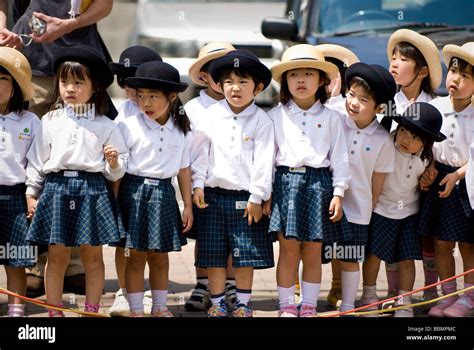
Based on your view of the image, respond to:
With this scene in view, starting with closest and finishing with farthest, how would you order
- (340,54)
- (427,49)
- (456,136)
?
(456,136) < (427,49) < (340,54)

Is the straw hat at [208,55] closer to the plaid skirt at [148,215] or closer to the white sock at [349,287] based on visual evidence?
the plaid skirt at [148,215]

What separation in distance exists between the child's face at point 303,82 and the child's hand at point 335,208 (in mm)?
617

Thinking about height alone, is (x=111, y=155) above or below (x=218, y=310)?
above

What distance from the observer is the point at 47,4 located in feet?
24.5

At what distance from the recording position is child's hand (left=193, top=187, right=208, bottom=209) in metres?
6.88

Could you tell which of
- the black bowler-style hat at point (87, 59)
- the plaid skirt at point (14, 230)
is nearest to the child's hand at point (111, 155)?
the black bowler-style hat at point (87, 59)

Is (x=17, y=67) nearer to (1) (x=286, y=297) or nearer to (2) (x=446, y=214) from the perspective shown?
(1) (x=286, y=297)

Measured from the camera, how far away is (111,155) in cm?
663

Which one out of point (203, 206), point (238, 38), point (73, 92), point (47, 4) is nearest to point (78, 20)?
point (47, 4)

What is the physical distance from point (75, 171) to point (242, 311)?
1.27m

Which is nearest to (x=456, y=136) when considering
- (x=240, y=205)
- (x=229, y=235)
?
(x=240, y=205)

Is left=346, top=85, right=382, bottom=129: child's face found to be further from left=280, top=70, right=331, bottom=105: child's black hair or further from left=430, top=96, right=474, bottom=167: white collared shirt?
left=430, top=96, right=474, bottom=167: white collared shirt

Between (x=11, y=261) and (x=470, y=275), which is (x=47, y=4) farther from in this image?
(x=470, y=275)
